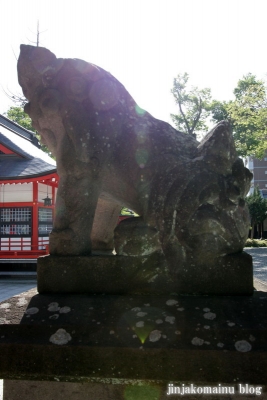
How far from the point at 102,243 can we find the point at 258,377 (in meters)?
1.37

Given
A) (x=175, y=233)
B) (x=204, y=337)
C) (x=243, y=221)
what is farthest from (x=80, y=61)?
(x=204, y=337)

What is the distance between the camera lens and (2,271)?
10.9 meters

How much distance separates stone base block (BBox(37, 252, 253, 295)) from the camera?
5.66 feet

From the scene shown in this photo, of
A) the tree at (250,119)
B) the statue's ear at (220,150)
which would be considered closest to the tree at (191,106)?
the tree at (250,119)

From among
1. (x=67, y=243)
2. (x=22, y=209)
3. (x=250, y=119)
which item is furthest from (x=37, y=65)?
(x=250, y=119)

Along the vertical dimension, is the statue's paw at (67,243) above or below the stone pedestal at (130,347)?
above

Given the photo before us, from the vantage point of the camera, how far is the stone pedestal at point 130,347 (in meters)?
1.35

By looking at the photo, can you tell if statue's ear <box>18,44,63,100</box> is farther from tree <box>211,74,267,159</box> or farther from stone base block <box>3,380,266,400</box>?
tree <box>211,74,267,159</box>

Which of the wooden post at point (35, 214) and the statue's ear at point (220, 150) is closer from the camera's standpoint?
the statue's ear at point (220, 150)

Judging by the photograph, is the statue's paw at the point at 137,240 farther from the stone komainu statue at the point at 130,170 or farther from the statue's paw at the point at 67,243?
the statue's paw at the point at 67,243

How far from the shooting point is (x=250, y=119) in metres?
16.1

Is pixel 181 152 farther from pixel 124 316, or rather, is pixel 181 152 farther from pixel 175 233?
pixel 124 316

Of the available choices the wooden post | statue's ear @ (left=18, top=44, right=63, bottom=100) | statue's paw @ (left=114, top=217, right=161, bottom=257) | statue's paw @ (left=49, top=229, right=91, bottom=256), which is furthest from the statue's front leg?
the wooden post

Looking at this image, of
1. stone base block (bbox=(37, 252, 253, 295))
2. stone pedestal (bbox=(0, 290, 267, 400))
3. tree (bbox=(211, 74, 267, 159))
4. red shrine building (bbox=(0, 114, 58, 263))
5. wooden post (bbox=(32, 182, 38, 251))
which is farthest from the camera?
tree (bbox=(211, 74, 267, 159))
